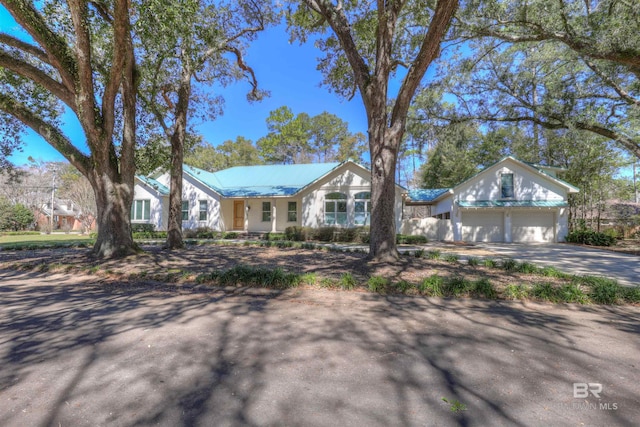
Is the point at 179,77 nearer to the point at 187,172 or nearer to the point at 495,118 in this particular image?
the point at 187,172

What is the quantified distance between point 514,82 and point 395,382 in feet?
56.2

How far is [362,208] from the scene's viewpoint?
63.6 feet

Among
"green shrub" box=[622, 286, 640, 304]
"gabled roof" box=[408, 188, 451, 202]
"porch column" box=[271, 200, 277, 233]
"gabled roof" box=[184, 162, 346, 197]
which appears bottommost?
"green shrub" box=[622, 286, 640, 304]

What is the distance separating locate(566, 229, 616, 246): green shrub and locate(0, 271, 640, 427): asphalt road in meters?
15.1

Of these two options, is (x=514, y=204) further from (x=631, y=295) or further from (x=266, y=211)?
(x=266, y=211)

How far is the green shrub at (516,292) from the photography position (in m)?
5.47

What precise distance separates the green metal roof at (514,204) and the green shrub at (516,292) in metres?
13.5

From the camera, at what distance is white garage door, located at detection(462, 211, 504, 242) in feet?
61.8

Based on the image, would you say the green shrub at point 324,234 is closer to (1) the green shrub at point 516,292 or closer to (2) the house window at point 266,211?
(2) the house window at point 266,211

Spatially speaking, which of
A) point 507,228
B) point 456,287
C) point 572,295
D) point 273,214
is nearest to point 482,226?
point 507,228

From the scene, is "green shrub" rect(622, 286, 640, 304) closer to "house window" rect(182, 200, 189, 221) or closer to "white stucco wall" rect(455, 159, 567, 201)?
"white stucco wall" rect(455, 159, 567, 201)

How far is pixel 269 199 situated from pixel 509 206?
14927mm

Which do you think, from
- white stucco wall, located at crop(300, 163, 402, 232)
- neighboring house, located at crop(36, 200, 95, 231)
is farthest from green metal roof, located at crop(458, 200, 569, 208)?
neighboring house, located at crop(36, 200, 95, 231)

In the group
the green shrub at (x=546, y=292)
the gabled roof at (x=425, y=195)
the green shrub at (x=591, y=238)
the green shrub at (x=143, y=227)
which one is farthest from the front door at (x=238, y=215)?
the green shrub at (x=591, y=238)
